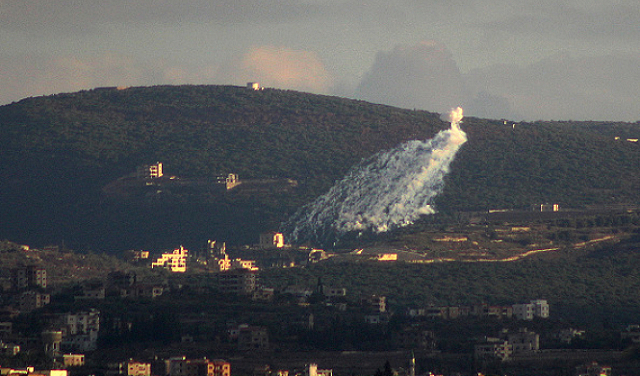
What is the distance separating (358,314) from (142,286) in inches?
583

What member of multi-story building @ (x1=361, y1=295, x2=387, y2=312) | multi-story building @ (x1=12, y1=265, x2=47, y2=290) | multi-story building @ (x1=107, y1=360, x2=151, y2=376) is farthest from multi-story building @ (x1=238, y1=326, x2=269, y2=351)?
multi-story building @ (x1=12, y1=265, x2=47, y2=290)

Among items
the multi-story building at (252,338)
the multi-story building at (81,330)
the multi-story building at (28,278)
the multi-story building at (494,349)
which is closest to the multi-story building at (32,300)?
the multi-story building at (81,330)

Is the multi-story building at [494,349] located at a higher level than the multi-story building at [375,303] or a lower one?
lower

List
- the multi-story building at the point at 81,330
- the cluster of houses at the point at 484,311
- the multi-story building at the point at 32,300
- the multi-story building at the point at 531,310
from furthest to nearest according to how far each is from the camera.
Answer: the multi-story building at the point at 32,300 < the multi-story building at the point at 531,310 < the cluster of houses at the point at 484,311 < the multi-story building at the point at 81,330

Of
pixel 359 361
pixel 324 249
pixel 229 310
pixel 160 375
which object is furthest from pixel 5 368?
pixel 324 249

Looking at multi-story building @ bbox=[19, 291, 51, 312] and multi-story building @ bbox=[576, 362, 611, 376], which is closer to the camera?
multi-story building @ bbox=[576, 362, 611, 376]

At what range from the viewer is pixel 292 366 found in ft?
463

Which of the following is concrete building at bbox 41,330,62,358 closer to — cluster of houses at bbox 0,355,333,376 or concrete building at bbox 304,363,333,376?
cluster of houses at bbox 0,355,333,376

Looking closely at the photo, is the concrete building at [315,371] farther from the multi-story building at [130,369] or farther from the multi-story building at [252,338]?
the multi-story building at [252,338]

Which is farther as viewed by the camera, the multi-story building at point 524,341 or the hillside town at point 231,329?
the multi-story building at point 524,341

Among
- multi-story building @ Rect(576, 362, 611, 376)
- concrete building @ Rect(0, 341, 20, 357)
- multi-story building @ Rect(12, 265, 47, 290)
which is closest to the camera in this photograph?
multi-story building @ Rect(576, 362, 611, 376)

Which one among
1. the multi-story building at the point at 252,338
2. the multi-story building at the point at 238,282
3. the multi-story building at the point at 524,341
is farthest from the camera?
the multi-story building at the point at 238,282

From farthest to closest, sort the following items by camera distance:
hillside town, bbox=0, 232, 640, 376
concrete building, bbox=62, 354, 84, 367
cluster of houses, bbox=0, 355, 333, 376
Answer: concrete building, bbox=62, 354, 84, 367 → hillside town, bbox=0, 232, 640, 376 → cluster of houses, bbox=0, 355, 333, 376

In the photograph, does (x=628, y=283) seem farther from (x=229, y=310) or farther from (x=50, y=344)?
(x=50, y=344)
